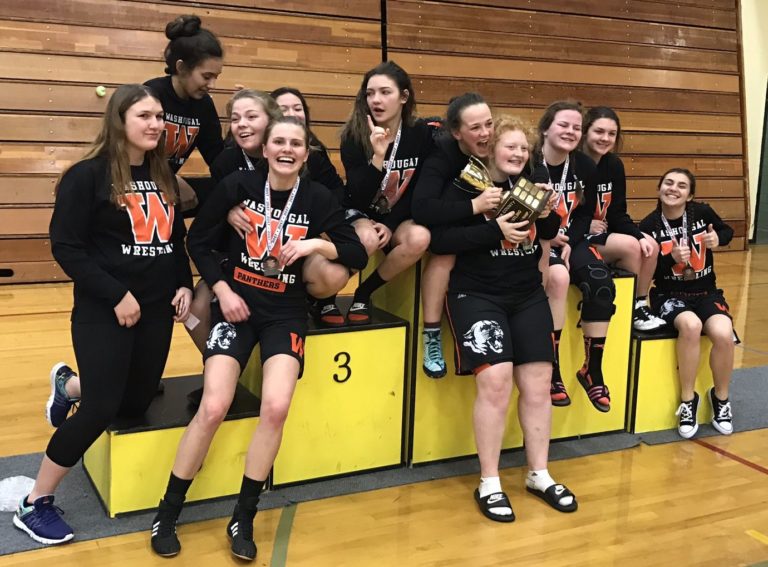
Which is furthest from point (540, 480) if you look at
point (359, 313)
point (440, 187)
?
point (440, 187)

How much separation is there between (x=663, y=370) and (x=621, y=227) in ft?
2.28

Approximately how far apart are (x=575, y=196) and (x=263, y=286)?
150 cm

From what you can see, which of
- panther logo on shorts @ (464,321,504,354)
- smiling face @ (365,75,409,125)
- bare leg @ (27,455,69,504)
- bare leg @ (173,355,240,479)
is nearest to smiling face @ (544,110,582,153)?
smiling face @ (365,75,409,125)

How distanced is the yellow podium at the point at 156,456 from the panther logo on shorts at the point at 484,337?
0.81 m

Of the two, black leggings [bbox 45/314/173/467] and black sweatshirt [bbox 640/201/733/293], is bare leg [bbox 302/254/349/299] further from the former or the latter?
black sweatshirt [bbox 640/201/733/293]

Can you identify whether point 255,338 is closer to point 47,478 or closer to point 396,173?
point 47,478

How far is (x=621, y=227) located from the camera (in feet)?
12.1

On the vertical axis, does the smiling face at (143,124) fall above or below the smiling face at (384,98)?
below

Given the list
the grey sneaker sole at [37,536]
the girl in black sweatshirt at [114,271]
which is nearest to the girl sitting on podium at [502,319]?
the girl in black sweatshirt at [114,271]

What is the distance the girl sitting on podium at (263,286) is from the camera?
244cm

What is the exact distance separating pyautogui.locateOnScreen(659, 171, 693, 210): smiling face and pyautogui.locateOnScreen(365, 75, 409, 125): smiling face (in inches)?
55.7

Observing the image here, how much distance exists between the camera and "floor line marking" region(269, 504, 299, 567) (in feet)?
7.78

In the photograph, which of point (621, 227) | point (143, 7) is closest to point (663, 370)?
point (621, 227)

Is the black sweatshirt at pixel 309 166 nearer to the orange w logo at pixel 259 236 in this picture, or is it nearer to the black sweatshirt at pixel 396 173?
the black sweatshirt at pixel 396 173
